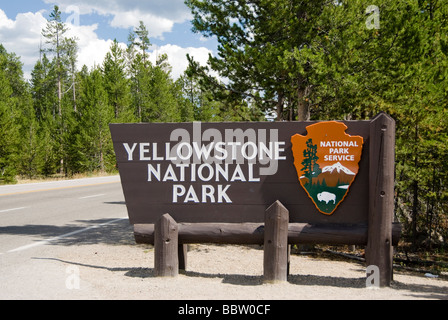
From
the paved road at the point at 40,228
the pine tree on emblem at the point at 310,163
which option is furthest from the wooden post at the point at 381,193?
the paved road at the point at 40,228

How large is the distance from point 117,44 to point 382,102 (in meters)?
38.9

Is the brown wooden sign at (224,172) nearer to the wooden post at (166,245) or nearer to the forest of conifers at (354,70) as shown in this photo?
the wooden post at (166,245)

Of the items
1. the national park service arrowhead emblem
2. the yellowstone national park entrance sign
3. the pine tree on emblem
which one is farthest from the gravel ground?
the pine tree on emblem

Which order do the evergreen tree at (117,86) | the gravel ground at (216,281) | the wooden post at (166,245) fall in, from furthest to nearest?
the evergreen tree at (117,86) → the wooden post at (166,245) → the gravel ground at (216,281)

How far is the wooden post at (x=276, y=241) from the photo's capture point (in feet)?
16.4

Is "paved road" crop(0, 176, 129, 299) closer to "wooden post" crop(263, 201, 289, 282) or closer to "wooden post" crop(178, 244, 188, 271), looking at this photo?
"wooden post" crop(178, 244, 188, 271)

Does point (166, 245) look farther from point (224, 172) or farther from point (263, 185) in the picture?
point (263, 185)

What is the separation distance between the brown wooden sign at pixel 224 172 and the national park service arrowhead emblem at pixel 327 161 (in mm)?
17

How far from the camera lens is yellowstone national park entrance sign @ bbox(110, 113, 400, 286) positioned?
16.4ft

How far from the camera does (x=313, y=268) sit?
688cm

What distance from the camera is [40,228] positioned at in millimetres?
9734

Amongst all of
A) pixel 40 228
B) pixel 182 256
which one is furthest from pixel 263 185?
pixel 40 228

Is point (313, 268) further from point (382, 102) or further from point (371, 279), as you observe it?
point (382, 102)

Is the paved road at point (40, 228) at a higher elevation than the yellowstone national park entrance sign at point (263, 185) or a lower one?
lower
